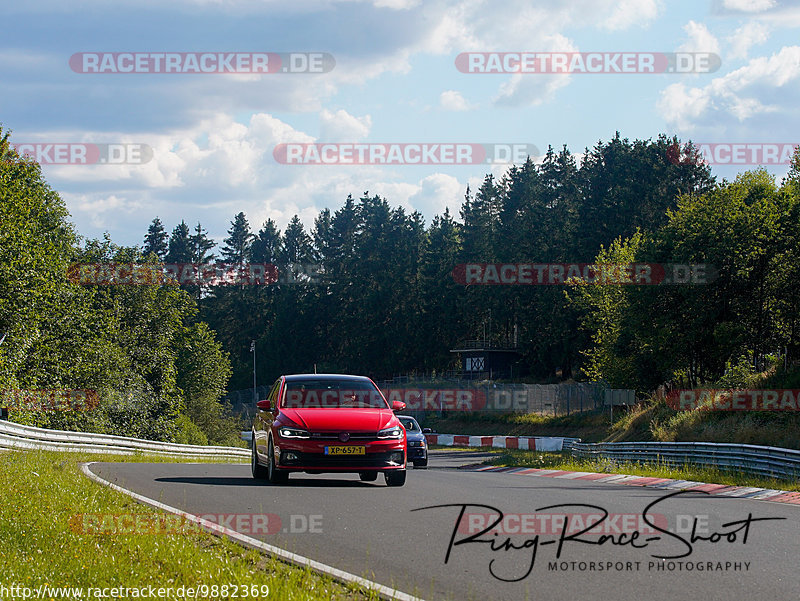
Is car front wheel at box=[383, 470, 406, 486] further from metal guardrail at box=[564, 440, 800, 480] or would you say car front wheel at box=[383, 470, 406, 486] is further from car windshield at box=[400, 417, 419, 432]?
car windshield at box=[400, 417, 419, 432]

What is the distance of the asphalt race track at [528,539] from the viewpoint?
24.7 feet

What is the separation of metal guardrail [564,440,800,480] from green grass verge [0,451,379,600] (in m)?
13.1

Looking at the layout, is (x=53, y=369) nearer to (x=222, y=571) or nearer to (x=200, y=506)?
(x=200, y=506)

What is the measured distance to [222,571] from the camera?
7.47 metres

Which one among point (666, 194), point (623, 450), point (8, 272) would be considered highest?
point (666, 194)

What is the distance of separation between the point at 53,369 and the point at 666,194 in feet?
176

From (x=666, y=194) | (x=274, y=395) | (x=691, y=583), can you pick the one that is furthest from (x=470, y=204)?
(x=691, y=583)

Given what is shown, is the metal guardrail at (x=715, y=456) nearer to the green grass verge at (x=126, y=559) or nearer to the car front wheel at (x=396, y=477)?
the car front wheel at (x=396, y=477)

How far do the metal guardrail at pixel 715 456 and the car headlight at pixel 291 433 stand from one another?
972 cm

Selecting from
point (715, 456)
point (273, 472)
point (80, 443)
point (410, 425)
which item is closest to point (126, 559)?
point (273, 472)

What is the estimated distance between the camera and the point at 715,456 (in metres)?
22.0

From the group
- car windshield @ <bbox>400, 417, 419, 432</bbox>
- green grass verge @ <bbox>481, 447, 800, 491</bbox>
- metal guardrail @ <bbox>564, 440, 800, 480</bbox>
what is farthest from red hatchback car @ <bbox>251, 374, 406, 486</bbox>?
car windshield @ <bbox>400, 417, 419, 432</bbox>

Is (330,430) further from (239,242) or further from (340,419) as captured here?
(239,242)

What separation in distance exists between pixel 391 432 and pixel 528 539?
5.64 metres
